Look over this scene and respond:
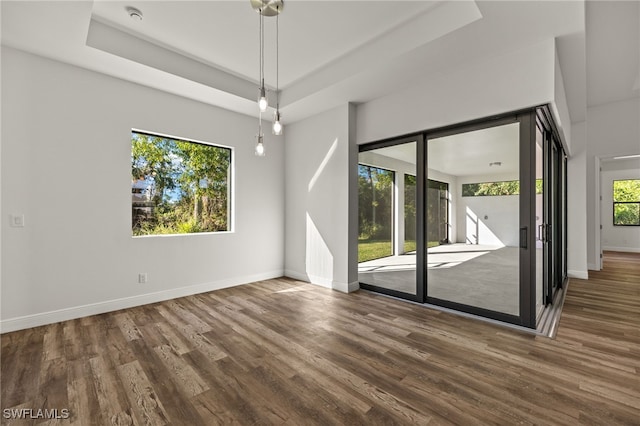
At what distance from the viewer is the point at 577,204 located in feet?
17.6

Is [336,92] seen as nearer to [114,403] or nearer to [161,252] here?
[161,252]

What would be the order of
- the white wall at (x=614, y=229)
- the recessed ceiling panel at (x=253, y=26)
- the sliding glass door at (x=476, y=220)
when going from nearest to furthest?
1. the recessed ceiling panel at (x=253, y=26)
2. the sliding glass door at (x=476, y=220)
3. the white wall at (x=614, y=229)

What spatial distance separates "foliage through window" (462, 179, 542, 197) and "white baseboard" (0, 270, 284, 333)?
3741mm

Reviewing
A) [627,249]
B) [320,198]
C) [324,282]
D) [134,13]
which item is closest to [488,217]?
[320,198]

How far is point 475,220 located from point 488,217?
0.20m

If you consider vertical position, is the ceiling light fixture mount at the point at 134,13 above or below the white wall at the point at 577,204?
above

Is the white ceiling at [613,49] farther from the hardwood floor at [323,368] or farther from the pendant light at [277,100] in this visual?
the hardwood floor at [323,368]

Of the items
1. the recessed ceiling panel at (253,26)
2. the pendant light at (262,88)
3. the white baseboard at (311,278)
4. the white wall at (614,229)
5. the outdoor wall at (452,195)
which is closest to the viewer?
the pendant light at (262,88)

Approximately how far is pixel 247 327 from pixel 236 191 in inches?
96.4

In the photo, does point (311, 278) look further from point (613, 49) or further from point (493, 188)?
point (613, 49)

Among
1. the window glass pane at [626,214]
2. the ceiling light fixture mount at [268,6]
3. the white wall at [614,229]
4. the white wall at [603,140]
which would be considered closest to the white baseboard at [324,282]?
the ceiling light fixture mount at [268,6]

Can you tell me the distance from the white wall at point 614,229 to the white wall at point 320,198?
9.83 metres

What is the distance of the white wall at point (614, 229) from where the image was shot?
8.84 metres

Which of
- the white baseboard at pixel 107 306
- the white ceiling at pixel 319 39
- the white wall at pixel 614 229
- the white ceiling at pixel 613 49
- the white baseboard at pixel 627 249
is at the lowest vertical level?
the white baseboard at pixel 107 306
